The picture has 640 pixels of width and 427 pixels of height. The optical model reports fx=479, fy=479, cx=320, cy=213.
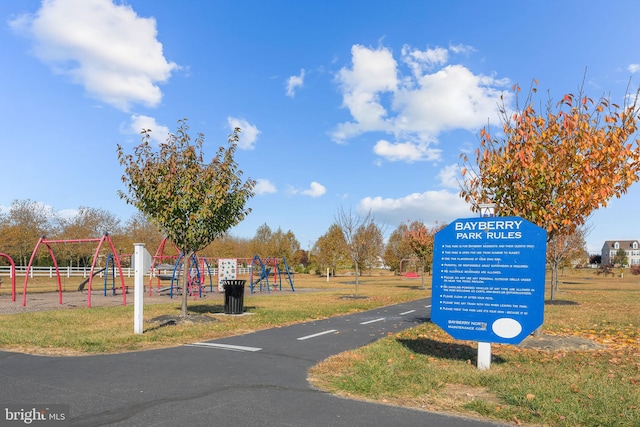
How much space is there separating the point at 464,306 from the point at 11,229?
46702mm

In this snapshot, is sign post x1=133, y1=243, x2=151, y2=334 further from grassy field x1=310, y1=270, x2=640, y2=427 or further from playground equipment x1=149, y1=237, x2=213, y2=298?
playground equipment x1=149, y1=237, x2=213, y2=298

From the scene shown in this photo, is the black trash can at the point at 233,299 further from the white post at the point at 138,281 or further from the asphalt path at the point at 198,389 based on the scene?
the asphalt path at the point at 198,389

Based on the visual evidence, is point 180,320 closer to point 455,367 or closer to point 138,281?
point 138,281

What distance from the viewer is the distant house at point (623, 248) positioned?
142 m

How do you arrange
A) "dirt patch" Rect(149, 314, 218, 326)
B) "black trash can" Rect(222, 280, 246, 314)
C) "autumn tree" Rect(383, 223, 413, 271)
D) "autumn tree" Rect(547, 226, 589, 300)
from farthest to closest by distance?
1. "autumn tree" Rect(383, 223, 413, 271)
2. "autumn tree" Rect(547, 226, 589, 300)
3. "black trash can" Rect(222, 280, 246, 314)
4. "dirt patch" Rect(149, 314, 218, 326)

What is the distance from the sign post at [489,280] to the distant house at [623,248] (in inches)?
5992

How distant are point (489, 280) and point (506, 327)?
71 cm

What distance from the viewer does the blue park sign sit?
22.6 feet

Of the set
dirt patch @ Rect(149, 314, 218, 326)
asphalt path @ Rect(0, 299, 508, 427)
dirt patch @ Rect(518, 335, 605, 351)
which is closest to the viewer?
asphalt path @ Rect(0, 299, 508, 427)

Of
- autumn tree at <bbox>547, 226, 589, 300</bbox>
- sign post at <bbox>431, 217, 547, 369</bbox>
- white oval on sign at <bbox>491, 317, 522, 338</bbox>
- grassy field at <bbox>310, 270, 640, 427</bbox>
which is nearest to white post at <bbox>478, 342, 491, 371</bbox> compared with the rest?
sign post at <bbox>431, 217, 547, 369</bbox>

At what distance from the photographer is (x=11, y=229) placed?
1699 inches

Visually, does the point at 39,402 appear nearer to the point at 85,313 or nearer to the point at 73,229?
the point at 85,313

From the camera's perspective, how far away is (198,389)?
235 inches

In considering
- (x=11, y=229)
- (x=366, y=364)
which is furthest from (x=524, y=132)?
(x=11, y=229)
